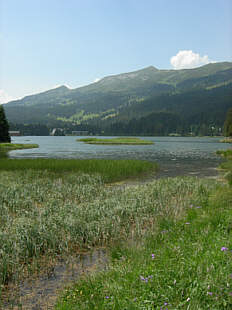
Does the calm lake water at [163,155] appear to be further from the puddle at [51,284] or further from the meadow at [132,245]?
the puddle at [51,284]

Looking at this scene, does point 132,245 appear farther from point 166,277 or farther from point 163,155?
point 163,155

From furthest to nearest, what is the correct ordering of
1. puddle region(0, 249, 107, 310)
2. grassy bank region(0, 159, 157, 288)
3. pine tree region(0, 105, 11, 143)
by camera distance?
pine tree region(0, 105, 11, 143) → grassy bank region(0, 159, 157, 288) → puddle region(0, 249, 107, 310)

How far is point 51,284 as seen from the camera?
683 cm

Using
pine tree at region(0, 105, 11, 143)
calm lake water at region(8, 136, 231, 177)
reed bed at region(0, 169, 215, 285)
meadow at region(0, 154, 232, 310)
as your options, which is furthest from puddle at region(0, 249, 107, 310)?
pine tree at region(0, 105, 11, 143)

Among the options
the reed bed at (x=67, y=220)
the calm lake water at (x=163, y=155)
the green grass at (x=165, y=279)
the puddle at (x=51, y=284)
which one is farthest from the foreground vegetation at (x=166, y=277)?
the calm lake water at (x=163, y=155)

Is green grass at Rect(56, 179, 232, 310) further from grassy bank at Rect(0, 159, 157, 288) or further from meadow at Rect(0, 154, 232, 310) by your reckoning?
grassy bank at Rect(0, 159, 157, 288)

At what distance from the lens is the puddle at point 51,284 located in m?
5.93

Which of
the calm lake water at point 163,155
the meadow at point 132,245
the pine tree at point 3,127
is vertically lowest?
the calm lake water at point 163,155

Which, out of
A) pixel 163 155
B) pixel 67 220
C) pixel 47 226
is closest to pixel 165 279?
pixel 47 226

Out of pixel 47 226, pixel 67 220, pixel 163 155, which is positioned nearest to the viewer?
pixel 47 226

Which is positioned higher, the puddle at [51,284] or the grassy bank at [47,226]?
the grassy bank at [47,226]

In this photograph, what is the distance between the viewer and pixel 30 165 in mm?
29094

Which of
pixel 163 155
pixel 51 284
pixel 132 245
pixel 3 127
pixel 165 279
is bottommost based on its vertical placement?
pixel 163 155

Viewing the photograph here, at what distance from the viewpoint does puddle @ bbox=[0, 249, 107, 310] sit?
5.93 metres
